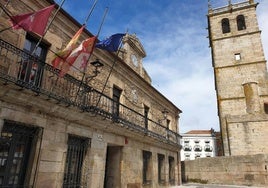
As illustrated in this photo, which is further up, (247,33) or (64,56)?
(247,33)

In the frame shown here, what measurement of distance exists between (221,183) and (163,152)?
21.4ft

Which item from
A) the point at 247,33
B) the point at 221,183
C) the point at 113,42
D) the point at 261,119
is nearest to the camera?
the point at 113,42

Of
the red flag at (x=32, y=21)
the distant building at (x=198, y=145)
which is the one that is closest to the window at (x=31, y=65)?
Result: the red flag at (x=32, y=21)

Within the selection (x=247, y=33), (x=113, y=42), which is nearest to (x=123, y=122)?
(x=113, y=42)

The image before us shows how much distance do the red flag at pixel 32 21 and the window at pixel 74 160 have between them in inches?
127

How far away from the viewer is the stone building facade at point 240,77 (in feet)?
65.9

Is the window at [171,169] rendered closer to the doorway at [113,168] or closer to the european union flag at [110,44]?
the doorway at [113,168]

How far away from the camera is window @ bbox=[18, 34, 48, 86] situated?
581cm

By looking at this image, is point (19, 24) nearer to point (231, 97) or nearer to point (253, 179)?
point (253, 179)

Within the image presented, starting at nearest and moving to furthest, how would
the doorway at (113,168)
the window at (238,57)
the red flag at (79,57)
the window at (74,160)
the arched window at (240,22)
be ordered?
the red flag at (79,57), the window at (74,160), the doorway at (113,168), the window at (238,57), the arched window at (240,22)

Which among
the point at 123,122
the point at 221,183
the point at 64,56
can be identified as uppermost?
the point at 64,56

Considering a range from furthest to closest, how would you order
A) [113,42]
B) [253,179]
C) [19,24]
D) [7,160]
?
[253,179] → [113,42] → [7,160] → [19,24]

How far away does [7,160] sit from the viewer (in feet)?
16.9

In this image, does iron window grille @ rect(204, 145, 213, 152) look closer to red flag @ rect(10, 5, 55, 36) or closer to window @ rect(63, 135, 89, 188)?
window @ rect(63, 135, 89, 188)
